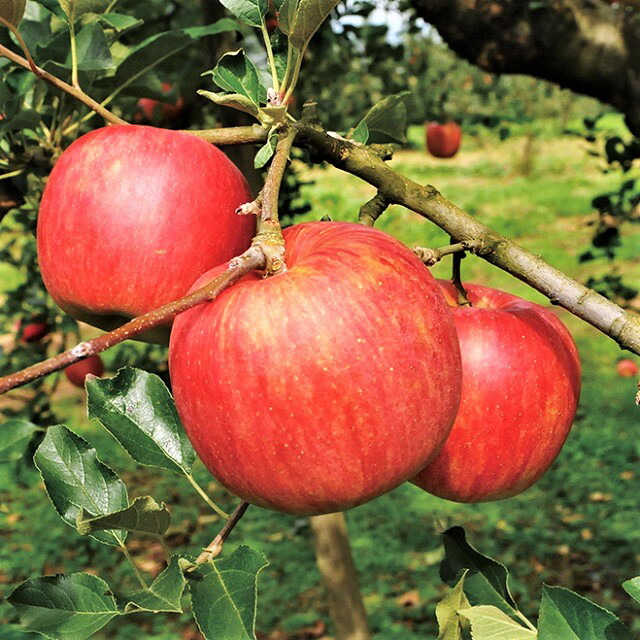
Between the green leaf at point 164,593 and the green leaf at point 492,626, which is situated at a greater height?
the green leaf at point 164,593

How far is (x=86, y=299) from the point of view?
0.82 metres

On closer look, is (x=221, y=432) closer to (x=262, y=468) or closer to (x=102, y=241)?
(x=262, y=468)

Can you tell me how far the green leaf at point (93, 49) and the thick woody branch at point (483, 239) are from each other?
0.41 metres

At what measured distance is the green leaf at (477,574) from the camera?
0.83 m

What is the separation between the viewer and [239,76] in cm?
77

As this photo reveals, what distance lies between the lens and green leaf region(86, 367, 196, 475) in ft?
2.61

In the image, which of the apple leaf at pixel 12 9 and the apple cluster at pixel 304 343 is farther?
the apple leaf at pixel 12 9

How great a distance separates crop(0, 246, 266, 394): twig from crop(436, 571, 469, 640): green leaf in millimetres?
339

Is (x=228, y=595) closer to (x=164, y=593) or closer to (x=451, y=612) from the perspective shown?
(x=164, y=593)

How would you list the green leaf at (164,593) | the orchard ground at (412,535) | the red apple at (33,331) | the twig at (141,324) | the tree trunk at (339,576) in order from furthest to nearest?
the orchard ground at (412,535) → the red apple at (33,331) → the tree trunk at (339,576) → the green leaf at (164,593) → the twig at (141,324)

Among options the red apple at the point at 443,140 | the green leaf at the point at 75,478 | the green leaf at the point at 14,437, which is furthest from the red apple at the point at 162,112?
the red apple at the point at 443,140

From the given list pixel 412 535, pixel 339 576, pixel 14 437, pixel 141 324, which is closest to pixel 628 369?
pixel 412 535

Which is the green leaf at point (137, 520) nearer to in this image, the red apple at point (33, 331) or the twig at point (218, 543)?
the twig at point (218, 543)

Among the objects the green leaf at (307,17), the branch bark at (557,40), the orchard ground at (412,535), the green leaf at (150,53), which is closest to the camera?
the green leaf at (307,17)
